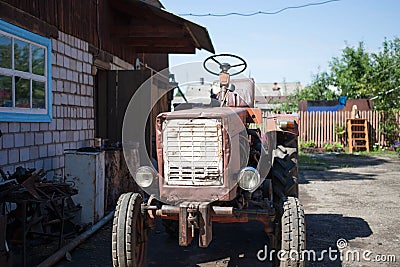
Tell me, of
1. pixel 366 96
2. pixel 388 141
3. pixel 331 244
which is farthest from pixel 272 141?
pixel 366 96

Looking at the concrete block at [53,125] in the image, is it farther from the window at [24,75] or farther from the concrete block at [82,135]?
the concrete block at [82,135]

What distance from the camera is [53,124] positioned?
721cm

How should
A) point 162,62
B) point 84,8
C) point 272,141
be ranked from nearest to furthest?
1. point 272,141
2. point 84,8
3. point 162,62

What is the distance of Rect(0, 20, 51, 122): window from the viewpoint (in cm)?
587

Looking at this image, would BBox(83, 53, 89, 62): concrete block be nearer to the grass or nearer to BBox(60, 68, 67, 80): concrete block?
BBox(60, 68, 67, 80): concrete block

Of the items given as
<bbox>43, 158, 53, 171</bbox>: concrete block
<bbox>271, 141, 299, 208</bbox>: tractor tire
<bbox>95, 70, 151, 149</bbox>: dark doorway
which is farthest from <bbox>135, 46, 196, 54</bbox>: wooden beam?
<bbox>271, 141, 299, 208</bbox>: tractor tire

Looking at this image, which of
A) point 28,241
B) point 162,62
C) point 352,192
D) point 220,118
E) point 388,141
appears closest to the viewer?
point 220,118

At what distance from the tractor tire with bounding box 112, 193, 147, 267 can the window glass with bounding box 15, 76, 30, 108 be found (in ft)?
8.78

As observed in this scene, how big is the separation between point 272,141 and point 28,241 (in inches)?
128

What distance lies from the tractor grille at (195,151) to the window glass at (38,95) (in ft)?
10.0

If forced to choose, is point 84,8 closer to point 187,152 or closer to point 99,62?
point 99,62

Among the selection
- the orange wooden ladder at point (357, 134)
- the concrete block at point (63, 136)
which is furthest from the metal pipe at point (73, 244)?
the orange wooden ladder at point (357, 134)

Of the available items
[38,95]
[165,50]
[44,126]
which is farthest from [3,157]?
[165,50]

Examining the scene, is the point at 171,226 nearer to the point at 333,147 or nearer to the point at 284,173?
the point at 284,173
